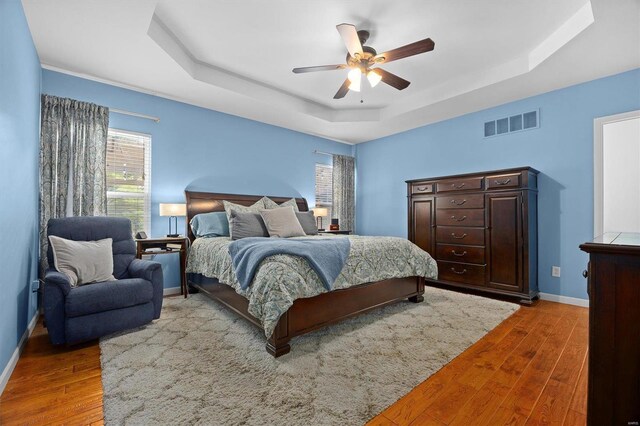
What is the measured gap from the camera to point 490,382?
189 cm

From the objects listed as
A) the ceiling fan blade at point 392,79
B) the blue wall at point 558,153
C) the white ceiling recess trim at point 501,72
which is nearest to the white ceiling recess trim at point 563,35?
the white ceiling recess trim at point 501,72

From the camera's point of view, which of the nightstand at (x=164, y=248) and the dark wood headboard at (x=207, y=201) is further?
the dark wood headboard at (x=207, y=201)

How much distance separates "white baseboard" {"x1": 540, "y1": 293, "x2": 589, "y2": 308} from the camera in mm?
3502

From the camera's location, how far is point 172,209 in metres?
3.76

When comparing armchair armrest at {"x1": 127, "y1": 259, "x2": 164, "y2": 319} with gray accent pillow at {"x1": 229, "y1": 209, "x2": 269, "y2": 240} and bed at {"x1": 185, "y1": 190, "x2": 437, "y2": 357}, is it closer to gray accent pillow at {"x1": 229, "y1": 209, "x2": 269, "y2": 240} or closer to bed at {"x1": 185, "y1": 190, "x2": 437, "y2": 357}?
bed at {"x1": 185, "y1": 190, "x2": 437, "y2": 357}

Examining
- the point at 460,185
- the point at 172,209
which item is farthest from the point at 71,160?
the point at 460,185

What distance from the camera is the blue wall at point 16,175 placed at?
1.86 m

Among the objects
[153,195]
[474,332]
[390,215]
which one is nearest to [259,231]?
[153,195]

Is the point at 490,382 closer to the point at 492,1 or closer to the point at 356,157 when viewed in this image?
the point at 492,1

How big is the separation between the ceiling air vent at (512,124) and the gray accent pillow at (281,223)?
10.6 ft

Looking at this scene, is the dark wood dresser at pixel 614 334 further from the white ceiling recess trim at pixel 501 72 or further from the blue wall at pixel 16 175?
the blue wall at pixel 16 175

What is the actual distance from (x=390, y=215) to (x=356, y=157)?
1.56 meters

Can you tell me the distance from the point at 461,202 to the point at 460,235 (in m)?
0.47

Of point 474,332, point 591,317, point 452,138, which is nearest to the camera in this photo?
point 591,317
